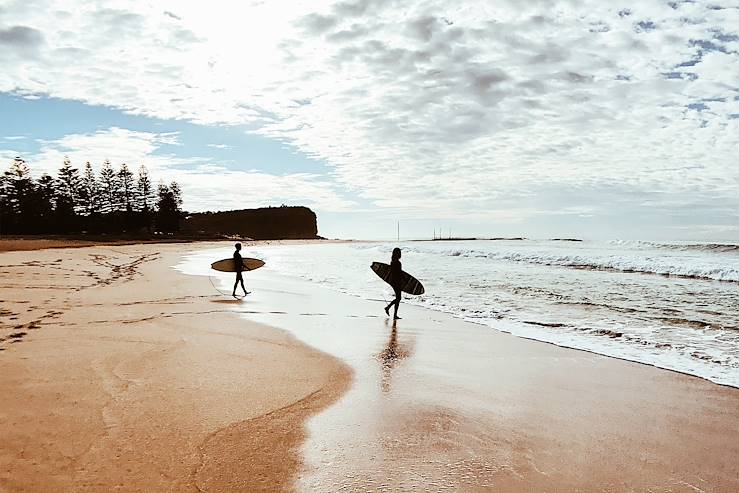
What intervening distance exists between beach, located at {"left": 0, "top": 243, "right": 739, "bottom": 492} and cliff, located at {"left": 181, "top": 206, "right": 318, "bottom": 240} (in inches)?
5114

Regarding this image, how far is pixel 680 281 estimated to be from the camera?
21125 mm

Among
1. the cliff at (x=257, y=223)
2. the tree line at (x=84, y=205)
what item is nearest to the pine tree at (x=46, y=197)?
the tree line at (x=84, y=205)

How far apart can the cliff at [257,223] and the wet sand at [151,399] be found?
12903cm

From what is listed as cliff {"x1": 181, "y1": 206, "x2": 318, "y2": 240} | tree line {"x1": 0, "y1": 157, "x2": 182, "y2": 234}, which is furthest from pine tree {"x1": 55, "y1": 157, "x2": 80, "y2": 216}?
cliff {"x1": 181, "y1": 206, "x2": 318, "y2": 240}

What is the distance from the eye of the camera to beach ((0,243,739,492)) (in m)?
3.58

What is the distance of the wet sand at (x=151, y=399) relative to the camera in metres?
3.47

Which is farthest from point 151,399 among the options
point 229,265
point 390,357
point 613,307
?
point 229,265

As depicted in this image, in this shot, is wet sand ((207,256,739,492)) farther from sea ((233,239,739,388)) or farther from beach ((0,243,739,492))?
sea ((233,239,739,388))

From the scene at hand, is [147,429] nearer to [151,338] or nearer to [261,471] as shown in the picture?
[261,471]

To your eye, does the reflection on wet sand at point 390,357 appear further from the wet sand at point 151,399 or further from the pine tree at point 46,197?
the pine tree at point 46,197

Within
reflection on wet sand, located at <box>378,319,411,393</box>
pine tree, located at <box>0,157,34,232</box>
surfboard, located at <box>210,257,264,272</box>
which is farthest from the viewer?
pine tree, located at <box>0,157,34,232</box>

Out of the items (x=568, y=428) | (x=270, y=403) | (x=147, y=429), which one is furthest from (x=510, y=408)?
(x=147, y=429)

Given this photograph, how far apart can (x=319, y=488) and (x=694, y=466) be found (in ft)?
10.2

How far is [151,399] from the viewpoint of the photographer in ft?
16.1
